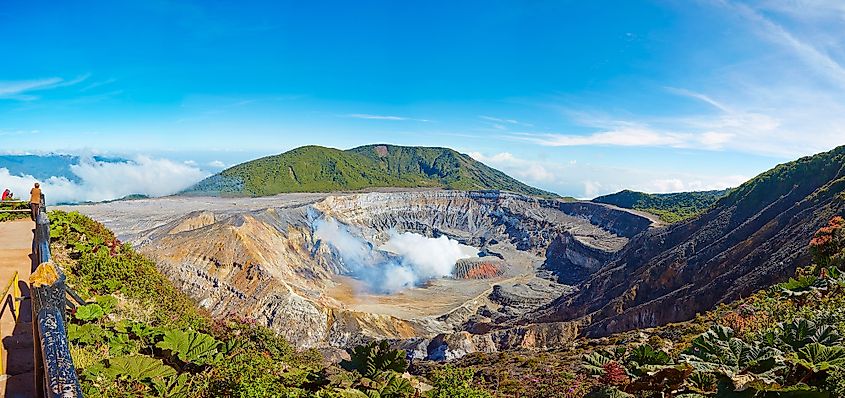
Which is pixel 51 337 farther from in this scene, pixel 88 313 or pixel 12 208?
pixel 12 208

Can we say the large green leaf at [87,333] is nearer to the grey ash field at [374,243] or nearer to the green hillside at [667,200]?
the grey ash field at [374,243]

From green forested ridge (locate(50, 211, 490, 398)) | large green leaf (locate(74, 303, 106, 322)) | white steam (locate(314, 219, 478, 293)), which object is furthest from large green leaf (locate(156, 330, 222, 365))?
white steam (locate(314, 219, 478, 293))

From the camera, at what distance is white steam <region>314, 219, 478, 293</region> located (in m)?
83.6

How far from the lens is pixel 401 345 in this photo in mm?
44250

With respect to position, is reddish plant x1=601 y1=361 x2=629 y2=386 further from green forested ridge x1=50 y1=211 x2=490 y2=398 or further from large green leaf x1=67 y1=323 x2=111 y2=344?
large green leaf x1=67 y1=323 x2=111 y2=344

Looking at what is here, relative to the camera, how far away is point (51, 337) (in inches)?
158

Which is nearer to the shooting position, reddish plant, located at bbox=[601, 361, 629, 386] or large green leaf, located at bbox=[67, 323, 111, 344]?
reddish plant, located at bbox=[601, 361, 629, 386]

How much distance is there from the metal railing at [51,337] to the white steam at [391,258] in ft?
238

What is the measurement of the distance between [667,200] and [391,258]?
80016 millimetres

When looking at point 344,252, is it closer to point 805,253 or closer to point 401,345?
point 401,345

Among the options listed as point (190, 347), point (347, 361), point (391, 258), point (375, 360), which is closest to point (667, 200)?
point (391, 258)

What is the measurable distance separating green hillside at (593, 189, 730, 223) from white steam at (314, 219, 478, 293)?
162 feet

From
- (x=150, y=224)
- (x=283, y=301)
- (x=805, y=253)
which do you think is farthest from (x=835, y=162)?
(x=150, y=224)

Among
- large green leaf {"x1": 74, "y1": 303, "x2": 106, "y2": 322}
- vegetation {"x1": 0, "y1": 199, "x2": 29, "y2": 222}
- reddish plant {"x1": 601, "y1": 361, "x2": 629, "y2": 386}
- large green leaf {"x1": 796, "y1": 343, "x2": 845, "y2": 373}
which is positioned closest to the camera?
large green leaf {"x1": 796, "y1": 343, "x2": 845, "y2": 373}
